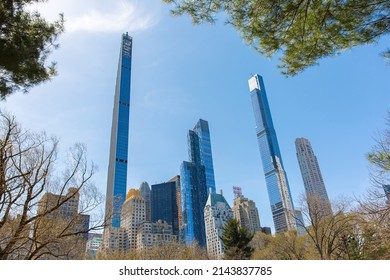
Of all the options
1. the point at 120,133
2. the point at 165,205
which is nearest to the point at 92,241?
the point at 120,133

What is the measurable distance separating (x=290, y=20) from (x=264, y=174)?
121 meters

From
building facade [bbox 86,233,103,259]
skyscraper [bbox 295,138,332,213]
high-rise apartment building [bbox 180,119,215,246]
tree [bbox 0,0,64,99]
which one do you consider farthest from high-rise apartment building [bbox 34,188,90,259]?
skyscraper [bbox 295,138,332,213]

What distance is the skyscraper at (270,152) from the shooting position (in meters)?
113

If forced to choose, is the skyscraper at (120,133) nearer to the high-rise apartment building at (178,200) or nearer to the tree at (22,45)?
the high-rise apartment building at (178,200)

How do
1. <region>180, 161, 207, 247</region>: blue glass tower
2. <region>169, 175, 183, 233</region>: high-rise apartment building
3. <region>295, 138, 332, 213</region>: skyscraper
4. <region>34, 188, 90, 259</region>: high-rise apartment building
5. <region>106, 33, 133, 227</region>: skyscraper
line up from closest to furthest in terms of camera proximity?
<region>34, 188, 90, 259</region>: high-rise apartment building
<region>106, 33, 133, 227</region>: skyscraper
<region>180, 161, 207, 247</region>: blue glass tower
<region>169, 175, 183, 233</region>: high-rise apartment building
<region>295, 138, 332, 213</region>: skyscraper

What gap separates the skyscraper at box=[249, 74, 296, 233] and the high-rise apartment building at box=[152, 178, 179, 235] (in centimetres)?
4299

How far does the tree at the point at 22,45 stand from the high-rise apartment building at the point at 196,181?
70.1 metres

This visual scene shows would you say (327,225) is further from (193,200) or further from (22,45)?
(193,200)

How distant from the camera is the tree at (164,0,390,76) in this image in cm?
375

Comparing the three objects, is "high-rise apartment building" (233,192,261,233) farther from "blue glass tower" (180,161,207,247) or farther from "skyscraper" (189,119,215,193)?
"skyscraper" (189,119,215,193)

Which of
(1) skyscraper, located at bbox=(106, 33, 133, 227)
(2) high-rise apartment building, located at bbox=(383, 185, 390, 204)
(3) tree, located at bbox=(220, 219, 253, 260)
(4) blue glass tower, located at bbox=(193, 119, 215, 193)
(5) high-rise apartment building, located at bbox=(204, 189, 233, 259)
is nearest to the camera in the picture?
(2) high-rise apartment building, located at bbox=(383, 185, 390, 204)

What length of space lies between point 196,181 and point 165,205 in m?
13.6

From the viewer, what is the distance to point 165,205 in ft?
295

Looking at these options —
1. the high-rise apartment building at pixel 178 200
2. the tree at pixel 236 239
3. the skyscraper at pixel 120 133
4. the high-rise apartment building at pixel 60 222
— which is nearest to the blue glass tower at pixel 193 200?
the high-rise apartment building at pixel 178 200
